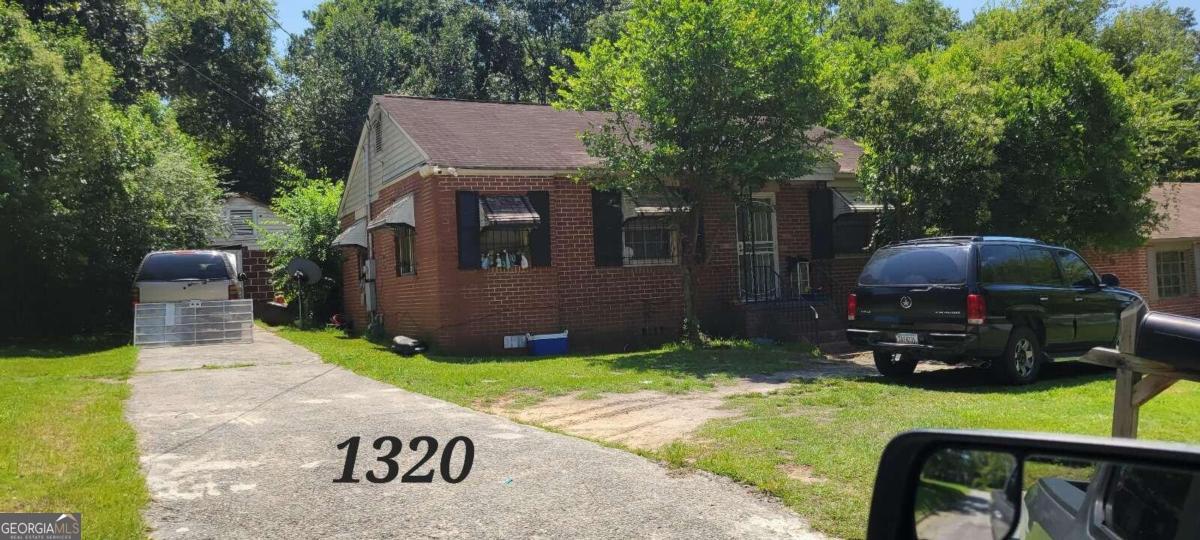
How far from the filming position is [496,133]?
17.1 metres

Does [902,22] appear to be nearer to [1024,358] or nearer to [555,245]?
[555,245]

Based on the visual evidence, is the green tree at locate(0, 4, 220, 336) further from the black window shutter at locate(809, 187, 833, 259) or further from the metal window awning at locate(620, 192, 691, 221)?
the black window shutter at locate(809, 187, 833, 259)

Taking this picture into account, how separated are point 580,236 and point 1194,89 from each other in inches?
876

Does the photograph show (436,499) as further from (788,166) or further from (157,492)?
(788,166)

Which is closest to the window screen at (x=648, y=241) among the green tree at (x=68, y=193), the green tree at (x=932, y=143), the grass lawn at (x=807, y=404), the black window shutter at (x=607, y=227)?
the black window shutter at (x=607, y=227)

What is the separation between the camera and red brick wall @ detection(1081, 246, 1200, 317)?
70.8 ft

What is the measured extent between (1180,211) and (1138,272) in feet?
11.8

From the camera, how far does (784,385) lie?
10.5m

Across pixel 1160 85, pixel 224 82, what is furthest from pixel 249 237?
pixel 1160 85

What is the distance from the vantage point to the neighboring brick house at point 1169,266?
22.2 metres

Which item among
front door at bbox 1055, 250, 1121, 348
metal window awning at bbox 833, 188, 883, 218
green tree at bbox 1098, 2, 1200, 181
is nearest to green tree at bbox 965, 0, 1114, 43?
green tree at bbox 1098, 2, 1200, 181

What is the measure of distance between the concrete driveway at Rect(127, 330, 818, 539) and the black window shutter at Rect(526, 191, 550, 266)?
6.80 metres

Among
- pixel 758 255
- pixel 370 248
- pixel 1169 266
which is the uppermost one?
pixel 370 248

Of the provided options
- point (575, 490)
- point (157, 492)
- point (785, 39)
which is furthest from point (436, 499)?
point (785, 39)
